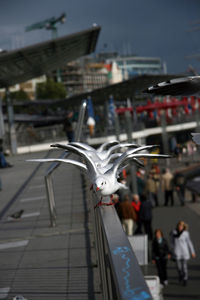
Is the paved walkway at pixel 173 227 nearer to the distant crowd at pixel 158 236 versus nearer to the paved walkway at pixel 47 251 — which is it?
the distant crowd at pixel 158 236

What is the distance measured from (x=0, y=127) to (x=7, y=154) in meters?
7.56

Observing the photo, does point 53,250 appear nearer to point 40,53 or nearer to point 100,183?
point 100,183

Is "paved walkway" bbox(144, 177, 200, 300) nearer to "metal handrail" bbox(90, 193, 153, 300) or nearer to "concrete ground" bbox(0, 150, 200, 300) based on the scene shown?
"concrete ground" bbox(0, 150, 200, 300)

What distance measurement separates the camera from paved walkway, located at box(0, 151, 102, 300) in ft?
18.6

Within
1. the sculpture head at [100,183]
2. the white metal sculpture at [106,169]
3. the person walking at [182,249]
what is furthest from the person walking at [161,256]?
the sculpture head at [100,183]

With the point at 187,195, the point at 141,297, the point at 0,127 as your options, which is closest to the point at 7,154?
the point at 0,127

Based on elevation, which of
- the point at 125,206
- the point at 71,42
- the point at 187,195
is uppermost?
the point at 71,42

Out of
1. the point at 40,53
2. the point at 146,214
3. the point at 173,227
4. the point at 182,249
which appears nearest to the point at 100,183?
the point at 182,249

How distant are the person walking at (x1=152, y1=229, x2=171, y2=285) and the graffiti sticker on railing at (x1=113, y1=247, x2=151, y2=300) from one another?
9.12 m

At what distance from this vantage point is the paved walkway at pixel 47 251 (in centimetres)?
567

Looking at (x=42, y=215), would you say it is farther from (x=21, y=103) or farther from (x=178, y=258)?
(x=21, y=103)

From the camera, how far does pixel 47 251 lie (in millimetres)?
7570

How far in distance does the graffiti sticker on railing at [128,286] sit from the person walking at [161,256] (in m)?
9.12

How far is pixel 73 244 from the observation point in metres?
7.81
